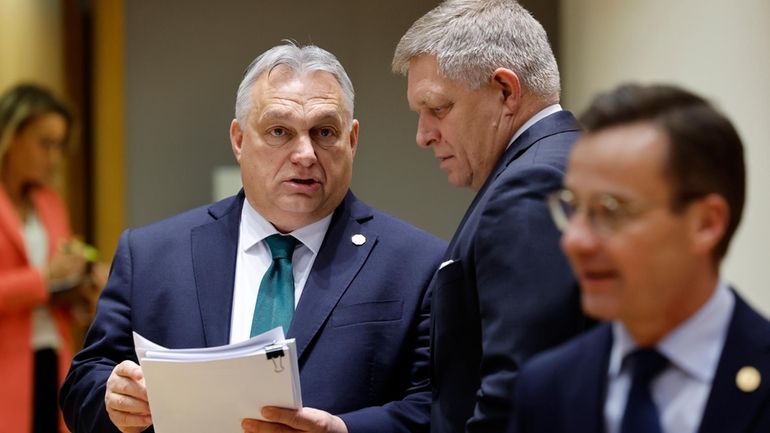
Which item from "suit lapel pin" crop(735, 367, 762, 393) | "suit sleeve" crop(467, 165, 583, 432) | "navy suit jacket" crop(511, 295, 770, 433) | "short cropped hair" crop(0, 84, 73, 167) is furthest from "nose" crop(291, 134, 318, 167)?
"short cropped hair" crop(0, 84, 73, 167)

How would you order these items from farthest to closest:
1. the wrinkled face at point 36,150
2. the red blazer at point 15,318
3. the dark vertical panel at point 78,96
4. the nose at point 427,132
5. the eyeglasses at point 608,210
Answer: the dark vertical panel at point 78,96 → the wrinkled face at point 36,150 → the red blazer at point 15,318 → the nose at point 427,132 → the eyeglasses at point 608,210

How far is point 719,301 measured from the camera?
4.99 feet

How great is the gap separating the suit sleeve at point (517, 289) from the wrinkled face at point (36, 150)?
3.46 metres

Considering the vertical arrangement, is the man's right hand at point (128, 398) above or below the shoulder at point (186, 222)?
below

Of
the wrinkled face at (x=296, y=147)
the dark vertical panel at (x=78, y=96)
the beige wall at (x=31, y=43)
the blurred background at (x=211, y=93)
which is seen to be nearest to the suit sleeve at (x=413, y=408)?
the wrinkled face at (x=296, y=147)

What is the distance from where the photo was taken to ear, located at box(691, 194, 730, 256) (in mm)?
1467

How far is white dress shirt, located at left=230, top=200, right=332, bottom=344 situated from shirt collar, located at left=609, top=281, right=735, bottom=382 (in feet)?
4.25

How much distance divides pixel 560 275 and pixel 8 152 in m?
3.63

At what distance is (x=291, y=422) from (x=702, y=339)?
3.21 feet

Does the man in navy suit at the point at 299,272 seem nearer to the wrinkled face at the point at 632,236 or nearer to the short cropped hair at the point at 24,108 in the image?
the wrinkled face at the point at 632,236

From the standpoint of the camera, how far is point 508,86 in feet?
7.34

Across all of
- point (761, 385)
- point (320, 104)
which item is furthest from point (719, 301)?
point (320, 104)

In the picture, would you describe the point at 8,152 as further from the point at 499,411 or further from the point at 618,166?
the point at 618,166

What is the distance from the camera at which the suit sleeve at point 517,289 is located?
190cm
